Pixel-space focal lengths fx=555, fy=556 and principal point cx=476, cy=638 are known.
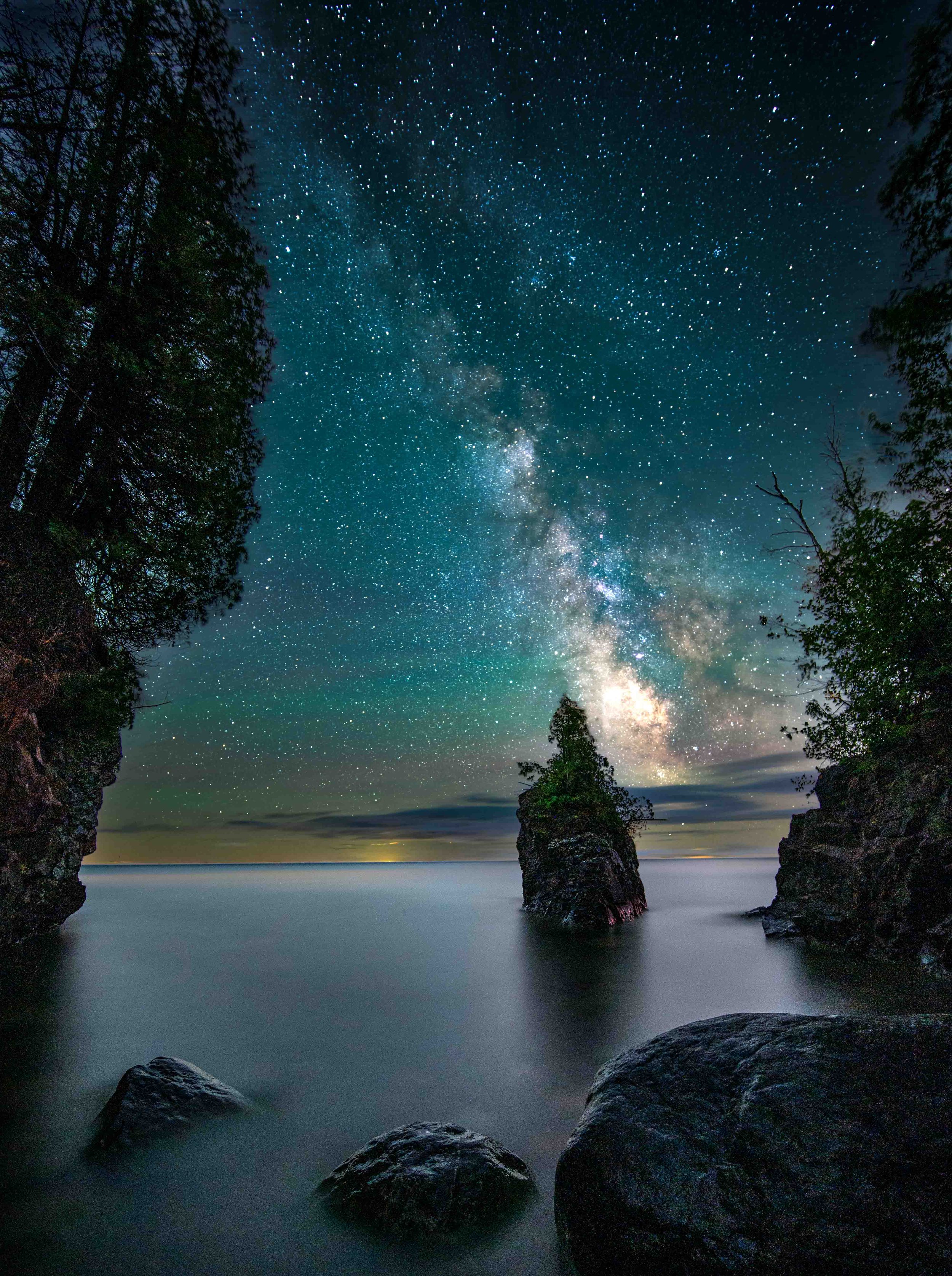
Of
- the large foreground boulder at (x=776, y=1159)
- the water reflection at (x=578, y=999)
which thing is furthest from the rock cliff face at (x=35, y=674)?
the water reflection at (x=578, y=999)

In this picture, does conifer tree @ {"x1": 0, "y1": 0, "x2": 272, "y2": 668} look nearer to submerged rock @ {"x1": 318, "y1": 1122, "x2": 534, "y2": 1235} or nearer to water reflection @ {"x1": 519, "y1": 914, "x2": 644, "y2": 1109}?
submerged rock @ {"x1": 318, "y1": 1122, "x2": 534, "y2": 1235}

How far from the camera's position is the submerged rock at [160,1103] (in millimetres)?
7977

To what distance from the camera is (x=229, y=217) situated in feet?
48.1

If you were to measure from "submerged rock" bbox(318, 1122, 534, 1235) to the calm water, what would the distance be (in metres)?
0.22

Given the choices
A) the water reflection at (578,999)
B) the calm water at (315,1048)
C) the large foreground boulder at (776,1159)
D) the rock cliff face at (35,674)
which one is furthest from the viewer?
the water reflection at (578,999)

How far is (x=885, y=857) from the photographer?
59.9 feet

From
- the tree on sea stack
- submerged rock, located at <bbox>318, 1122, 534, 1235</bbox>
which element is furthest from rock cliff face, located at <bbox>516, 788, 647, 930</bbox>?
submerged rock, located at <bbox>318, 1122, 534, 1235</bbox>

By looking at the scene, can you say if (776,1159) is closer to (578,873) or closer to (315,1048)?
(315,1048)

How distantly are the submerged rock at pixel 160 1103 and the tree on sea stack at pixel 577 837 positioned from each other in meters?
24.6

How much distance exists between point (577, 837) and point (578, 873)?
199 cm

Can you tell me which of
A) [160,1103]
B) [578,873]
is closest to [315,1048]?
[160,1103]

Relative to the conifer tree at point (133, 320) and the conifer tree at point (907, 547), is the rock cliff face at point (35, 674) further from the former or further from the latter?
the conifer tree at point (907, 547)

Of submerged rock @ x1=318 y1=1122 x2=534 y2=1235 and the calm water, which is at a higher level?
submerged rock @ x1=318 y1=1122 x2=534 y2=1235

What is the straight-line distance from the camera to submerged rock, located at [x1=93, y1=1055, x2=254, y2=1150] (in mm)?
7977
